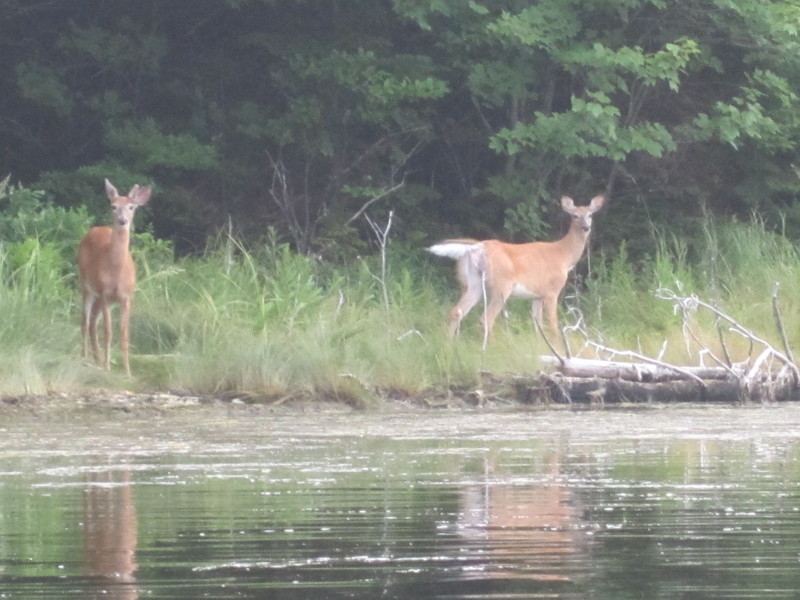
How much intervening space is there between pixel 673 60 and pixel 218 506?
12.6 metres

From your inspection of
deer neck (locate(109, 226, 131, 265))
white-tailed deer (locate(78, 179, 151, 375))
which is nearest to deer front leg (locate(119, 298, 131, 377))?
white-tailed deer (locate(78, 179, 151, 375))

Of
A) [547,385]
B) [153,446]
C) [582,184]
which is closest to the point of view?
[153,446]

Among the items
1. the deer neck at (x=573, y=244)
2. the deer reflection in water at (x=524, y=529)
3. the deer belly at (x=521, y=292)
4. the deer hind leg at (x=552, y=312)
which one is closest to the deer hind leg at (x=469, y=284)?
the deer belly at (x=521, y=292)

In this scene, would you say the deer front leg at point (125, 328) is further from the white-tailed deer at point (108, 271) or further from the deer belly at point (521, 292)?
the deer belly at point (521, 292)

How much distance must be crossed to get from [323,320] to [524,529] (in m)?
7.98

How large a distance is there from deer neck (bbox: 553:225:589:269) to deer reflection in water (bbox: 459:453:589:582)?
9.93m

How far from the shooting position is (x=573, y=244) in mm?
18703

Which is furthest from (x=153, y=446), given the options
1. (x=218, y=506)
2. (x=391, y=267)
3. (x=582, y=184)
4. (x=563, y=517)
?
(x=582, y=184)

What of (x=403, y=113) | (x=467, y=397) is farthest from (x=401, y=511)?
(x=403, y=113)

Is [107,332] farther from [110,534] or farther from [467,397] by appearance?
[110,534]

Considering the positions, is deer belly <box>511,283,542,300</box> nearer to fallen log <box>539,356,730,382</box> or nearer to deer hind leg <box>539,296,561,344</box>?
deer hind leg <box>539,296,561,344</box>

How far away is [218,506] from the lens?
7633 mm

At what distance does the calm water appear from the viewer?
227 inches

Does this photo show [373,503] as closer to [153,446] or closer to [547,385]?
[153,446]
